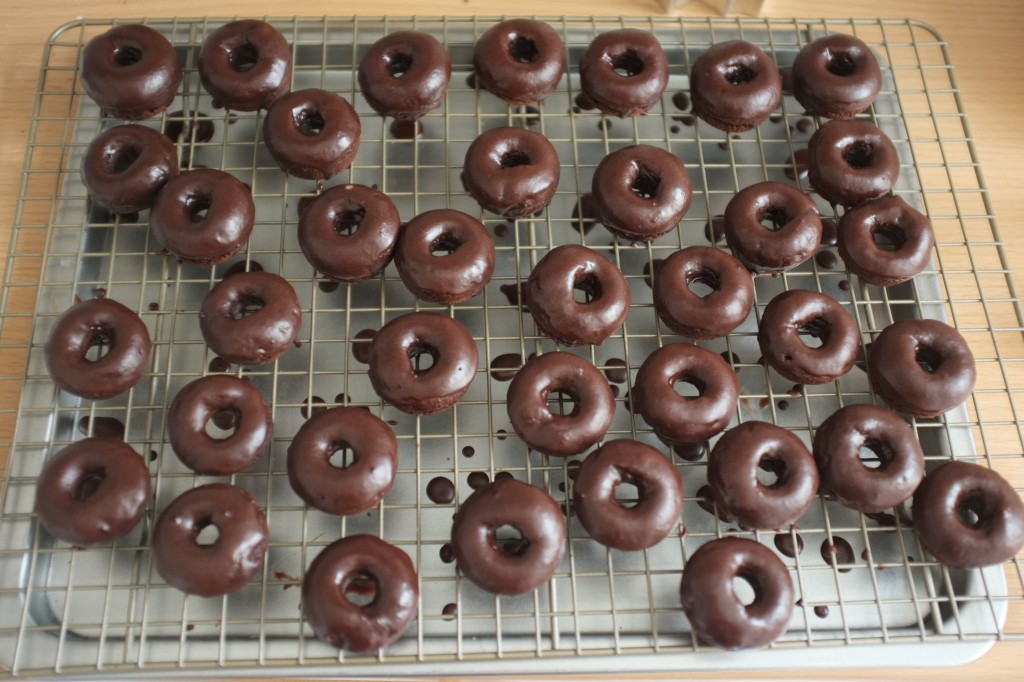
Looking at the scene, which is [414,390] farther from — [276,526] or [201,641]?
[201,641]

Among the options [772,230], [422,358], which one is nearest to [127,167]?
[422,358]

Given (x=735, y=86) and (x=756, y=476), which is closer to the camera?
(x=756, y=476)

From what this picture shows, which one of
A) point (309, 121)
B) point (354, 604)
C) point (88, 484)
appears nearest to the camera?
point (354, 604)

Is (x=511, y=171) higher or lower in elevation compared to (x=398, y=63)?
lower

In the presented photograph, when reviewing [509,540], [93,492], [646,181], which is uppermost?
[646,181]

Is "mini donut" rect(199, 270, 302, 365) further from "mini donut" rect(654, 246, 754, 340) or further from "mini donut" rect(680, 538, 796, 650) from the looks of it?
"mini donut" rect(680, 538, 796, 650)

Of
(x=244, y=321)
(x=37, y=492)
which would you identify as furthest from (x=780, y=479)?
(x=37, y=492)

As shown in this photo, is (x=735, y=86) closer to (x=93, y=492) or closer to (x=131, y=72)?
(x=131, y=72)
